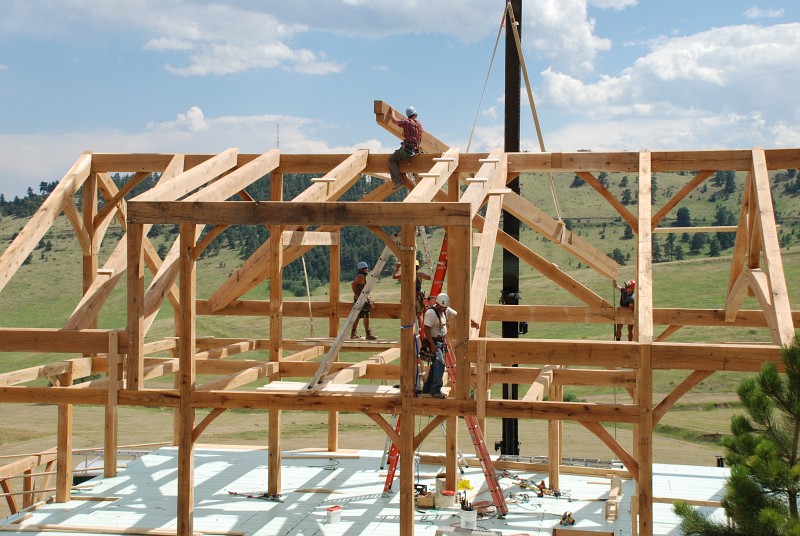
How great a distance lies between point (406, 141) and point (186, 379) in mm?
5578

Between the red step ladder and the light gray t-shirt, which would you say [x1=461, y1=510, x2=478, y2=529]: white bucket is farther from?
the light gray t-shirt

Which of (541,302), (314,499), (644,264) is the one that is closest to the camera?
(644,264)

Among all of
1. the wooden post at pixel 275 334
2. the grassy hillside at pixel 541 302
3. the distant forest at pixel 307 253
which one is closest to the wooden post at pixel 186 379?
the wooden post at pixel 275 334

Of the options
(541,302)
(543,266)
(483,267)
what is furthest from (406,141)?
(541,302)

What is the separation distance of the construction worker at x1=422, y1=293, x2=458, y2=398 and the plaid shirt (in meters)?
4.49

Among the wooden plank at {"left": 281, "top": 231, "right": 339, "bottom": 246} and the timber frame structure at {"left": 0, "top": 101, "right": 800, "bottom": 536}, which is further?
the wooden plank at {"left": 281, "top": 231, "right": 339, "bottom": 246}

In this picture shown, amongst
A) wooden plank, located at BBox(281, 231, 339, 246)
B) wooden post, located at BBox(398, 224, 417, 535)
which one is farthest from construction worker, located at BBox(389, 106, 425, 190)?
wooden post, located at BBox(398, 224, 417, 535)

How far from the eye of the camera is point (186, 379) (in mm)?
12430

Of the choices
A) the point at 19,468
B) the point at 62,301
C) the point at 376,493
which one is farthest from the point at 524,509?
the point at 62,301

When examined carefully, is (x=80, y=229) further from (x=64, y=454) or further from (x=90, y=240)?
(x=64, y=454)

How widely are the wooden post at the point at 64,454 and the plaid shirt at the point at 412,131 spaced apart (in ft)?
20.7

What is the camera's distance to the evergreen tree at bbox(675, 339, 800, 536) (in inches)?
361

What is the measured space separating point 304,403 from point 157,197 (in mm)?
3376

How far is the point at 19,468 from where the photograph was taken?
18.2m
